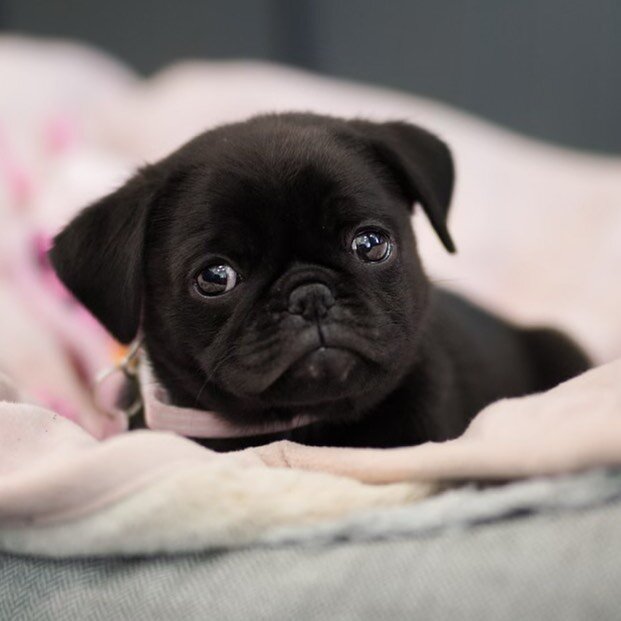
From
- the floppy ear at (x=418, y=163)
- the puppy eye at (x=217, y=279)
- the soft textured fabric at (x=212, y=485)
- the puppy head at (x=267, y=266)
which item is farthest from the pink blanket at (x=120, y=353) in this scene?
the floppy ear at (x=418, y=163)

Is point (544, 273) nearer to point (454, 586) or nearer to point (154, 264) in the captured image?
point (154, 264)

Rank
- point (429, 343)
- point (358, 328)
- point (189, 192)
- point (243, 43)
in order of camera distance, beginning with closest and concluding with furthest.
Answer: point (358, 328), point (189, 192), point (429, 343), point (243, 43)

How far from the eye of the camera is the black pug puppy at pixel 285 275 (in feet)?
4.96

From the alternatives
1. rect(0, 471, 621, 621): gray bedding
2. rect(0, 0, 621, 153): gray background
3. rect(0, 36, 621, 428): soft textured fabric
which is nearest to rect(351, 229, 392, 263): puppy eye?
rect(0, 471, 621, 621): gray bedding

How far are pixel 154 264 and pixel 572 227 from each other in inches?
82.3

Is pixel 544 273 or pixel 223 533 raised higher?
pixel 223 533

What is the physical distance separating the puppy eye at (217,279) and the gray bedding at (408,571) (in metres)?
0.53

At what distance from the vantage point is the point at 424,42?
426 cm

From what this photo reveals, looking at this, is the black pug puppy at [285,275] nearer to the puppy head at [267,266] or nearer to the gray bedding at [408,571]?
the puppy head at [267,266]

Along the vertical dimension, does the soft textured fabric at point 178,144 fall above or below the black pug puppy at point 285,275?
below

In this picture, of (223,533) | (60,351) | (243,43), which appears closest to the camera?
(223,533)

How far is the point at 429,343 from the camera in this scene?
190 cm

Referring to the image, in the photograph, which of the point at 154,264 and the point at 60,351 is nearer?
the point at 154,264

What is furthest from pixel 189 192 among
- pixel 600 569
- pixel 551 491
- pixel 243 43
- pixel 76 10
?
pixel 76 10
